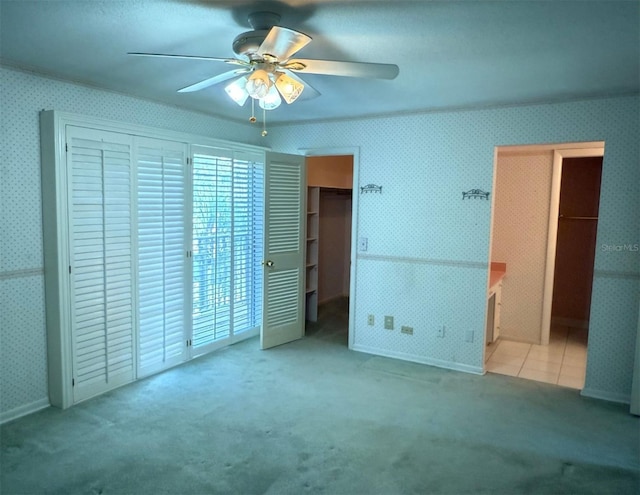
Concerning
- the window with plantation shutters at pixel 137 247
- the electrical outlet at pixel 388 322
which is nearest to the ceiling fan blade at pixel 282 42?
the window with plantation shutters at pixel 137 247

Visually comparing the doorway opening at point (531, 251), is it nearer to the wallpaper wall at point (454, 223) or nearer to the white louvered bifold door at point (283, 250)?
the wallpaper wall at point (454, 223)

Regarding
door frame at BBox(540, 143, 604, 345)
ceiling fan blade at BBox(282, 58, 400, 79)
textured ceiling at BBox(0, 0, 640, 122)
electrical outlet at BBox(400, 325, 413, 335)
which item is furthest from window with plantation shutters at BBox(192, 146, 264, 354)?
door frame at BBox(540, 143, 604, 345)

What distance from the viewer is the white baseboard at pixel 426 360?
13.3 feet

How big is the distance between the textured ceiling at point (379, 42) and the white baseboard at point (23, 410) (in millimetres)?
2279

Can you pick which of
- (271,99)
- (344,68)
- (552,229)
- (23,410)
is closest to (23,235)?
(23,410)

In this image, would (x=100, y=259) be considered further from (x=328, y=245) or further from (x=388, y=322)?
(x=328, y=245)

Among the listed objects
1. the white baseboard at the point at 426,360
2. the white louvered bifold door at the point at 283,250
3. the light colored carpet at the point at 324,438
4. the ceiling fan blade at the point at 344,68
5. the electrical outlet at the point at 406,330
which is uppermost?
the ceiling fan blade at the point at 344,68

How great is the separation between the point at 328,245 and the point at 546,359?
10.7ft

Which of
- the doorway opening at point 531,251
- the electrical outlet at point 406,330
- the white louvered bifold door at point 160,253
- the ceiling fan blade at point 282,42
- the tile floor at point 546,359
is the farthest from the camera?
the doorway opening at point 531,251

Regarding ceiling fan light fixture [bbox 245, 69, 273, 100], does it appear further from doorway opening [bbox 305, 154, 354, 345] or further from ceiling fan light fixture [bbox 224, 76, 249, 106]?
doorway opening [bbox 305, 154, 354, 345]

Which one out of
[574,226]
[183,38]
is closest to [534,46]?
[183,38]

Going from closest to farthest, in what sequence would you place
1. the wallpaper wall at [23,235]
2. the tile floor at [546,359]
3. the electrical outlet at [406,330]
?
1. the wallpaper wall at [23,235]
2. the tile floor at [546,359]
3. the electrical outlet at [406,330]

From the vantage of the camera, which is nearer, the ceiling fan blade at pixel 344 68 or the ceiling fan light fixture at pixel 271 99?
the ceiling fan blade at pixel 344 68

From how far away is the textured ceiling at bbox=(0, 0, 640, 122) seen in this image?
195 cm
